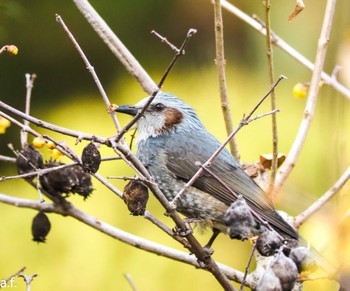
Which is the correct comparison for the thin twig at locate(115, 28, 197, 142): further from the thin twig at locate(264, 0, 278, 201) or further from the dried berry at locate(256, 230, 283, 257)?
the thin twig at locate(264, 0, 278, 201)

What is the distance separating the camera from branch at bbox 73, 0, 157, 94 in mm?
3273

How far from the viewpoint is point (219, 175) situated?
3.32 meters

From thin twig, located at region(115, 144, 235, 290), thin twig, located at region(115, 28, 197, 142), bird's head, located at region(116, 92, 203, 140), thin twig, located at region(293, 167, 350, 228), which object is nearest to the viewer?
thin twig, located at region(115, 28, 197, 142)

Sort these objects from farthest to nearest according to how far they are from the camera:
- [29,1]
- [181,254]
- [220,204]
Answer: [29,1], [220,204], [181,254]

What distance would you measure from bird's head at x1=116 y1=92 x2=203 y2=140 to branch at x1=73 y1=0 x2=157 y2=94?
0.75ft

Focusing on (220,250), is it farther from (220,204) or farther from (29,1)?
(29,1)

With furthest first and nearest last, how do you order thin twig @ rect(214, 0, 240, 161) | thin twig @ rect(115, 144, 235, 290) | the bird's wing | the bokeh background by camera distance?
the bokeh background < the bird's wing < thin twig @ rect(214, 0, 240, 161) < thin twig @ rect(115, 144, 235, 290)

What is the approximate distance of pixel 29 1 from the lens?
4848 millimetres

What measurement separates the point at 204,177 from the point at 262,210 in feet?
0.91

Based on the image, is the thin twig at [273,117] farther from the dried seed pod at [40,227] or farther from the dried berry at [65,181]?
the dried seed pod at [40,227]

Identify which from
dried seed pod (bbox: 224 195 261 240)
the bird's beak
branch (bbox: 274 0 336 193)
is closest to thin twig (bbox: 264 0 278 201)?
branch (bbox: 274 0 336 193)

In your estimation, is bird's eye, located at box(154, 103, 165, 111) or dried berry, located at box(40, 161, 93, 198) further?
bird's eye, located at box(154, 103, 165, 111)

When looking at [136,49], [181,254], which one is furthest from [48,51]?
[181,254]

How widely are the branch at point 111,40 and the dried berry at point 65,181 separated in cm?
49
